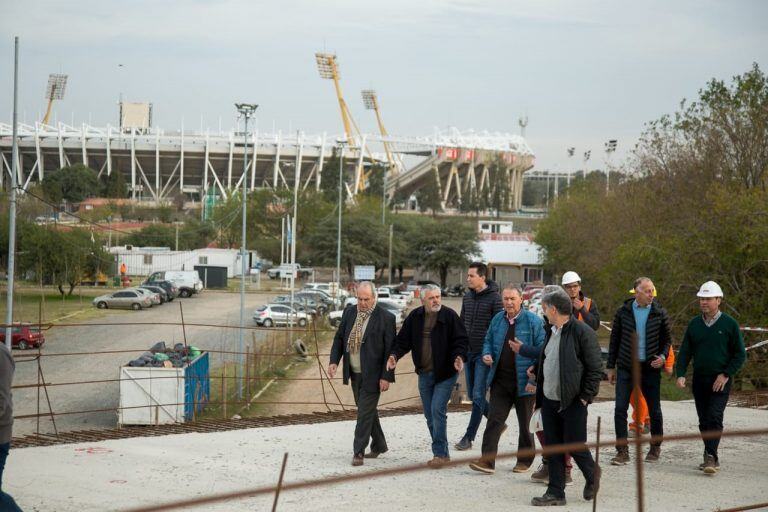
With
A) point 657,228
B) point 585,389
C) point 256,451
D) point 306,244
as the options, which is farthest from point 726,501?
point 306,244

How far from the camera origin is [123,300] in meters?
44.8

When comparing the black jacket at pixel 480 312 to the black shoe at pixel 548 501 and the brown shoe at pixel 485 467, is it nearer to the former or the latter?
the brown shoe at pixel 485 467

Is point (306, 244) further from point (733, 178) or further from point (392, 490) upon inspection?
point (392, 490)

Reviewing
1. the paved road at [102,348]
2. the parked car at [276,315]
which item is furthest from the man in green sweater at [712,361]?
the parked car at [276,315]

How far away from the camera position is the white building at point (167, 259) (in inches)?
2530

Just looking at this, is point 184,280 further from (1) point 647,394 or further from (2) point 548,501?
(2) point 548,501

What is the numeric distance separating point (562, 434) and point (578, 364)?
0.55 meters

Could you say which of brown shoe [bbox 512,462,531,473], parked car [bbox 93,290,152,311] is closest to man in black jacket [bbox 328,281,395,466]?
brown shoe [bbox 512,462,531,473]

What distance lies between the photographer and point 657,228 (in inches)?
1169

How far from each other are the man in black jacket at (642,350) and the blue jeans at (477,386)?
1036 mm

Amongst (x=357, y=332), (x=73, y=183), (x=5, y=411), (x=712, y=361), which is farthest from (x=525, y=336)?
(x=73, y=183)

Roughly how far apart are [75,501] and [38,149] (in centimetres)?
10775

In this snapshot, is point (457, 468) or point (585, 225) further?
point (585, 225)

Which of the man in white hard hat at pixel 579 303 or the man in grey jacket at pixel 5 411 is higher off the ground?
the man in white hard hat at pixel 579 303
